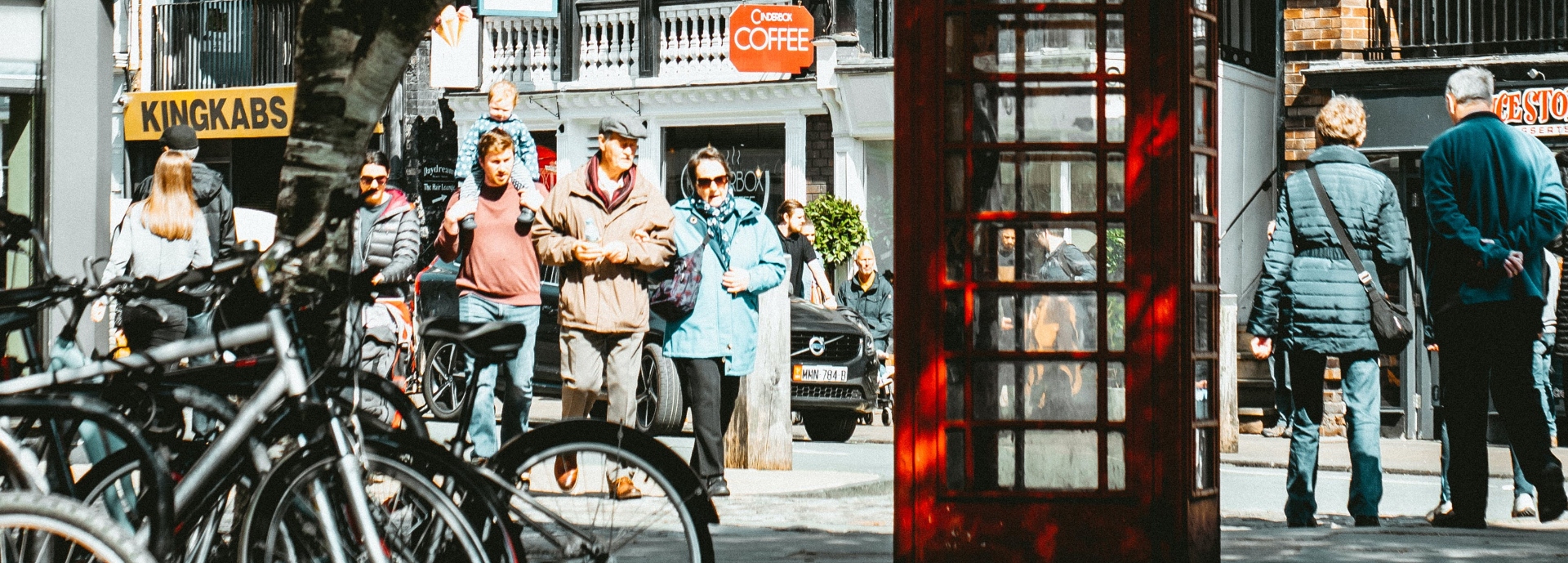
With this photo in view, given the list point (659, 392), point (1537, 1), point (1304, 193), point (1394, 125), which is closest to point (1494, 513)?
point (1304, 193)

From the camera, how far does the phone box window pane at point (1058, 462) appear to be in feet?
20.4

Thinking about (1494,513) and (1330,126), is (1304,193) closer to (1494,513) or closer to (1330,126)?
(1330,126)

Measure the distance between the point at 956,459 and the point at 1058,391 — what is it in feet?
1.29

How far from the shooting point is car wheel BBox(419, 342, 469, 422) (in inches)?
600

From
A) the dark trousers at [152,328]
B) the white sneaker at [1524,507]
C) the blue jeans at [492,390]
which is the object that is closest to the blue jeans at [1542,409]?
the white sneaker at [1524,507]

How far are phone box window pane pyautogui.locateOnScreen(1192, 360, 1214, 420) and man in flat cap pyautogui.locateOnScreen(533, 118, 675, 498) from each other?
10.3 feet

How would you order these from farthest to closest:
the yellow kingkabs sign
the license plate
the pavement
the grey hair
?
the yellow kingkabs sign < the license plate < the pavement < the grey hair

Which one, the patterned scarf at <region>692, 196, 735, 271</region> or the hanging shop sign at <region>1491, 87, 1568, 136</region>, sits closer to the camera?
the patterned scarf at <region>692, 196, 735, 271</region>

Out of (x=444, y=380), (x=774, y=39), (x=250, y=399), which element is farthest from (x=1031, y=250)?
(x=774, y=39)

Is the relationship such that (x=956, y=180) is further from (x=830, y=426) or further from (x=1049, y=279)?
(x=830, y=426)

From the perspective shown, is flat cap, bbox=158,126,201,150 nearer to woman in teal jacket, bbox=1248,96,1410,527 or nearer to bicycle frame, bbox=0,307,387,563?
bicycle frame, bbox=0,307,387,563

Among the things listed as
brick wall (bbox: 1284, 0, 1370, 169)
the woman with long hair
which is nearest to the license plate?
brick wall (bbox: 1284, 0, 1370, 169)

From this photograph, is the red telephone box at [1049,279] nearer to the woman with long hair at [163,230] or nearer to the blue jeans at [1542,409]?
the blue jeans at [1542,409]

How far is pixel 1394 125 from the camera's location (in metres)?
16.1
